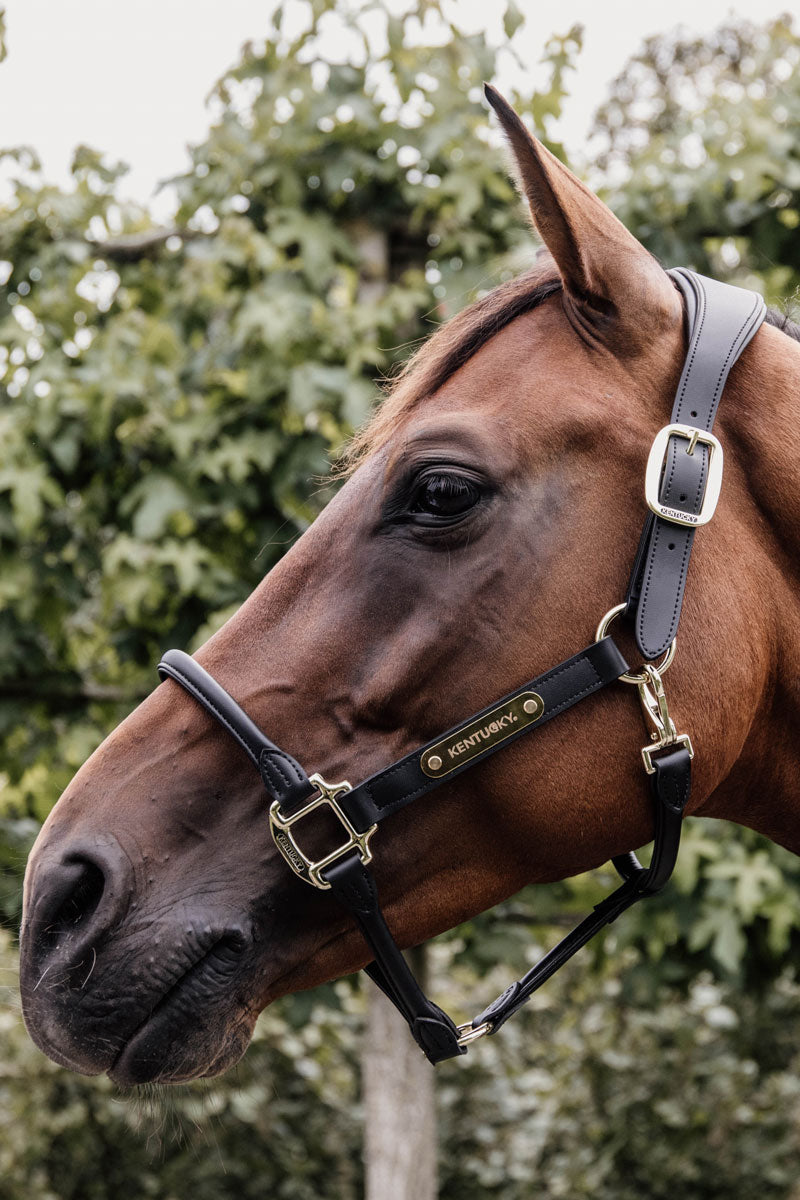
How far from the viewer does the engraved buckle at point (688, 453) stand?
1.55 m

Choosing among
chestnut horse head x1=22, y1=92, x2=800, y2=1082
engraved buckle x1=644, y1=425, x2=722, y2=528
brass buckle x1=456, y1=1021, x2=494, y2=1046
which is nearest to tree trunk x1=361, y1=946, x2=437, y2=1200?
brass buckle x1=456, y1=1021, x2=494, y2=1046

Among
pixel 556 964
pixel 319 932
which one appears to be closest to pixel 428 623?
pixel 319 932

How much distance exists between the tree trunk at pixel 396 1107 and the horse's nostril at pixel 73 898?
2100mm

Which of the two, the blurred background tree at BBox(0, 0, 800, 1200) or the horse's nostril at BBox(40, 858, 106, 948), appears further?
the blurred background tree at BBox(0, 0, 800, 1200)

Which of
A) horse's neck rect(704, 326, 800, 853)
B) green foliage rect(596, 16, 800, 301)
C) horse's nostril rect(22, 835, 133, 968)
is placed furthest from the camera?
green foliage rect(596, 16, 800, 301)

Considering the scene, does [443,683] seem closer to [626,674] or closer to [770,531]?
[626,674]

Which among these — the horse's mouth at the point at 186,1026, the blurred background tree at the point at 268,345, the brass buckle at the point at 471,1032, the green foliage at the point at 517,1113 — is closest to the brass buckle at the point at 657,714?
the brass buckle at the point at 471,1032

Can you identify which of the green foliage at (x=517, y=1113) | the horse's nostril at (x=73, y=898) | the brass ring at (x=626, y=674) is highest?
the horse's nostril at (x=73, y=898)

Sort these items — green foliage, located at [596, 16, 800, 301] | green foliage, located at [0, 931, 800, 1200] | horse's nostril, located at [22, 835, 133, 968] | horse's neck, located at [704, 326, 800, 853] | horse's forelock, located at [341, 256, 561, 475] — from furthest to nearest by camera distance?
green foliage, located at [0, 931, 800, 1200]
green foliage, located at [596, 16, 800, 301]
horse's forelock, located at [341, 256, 561, 475]
horse's neck, located at [704, 326, 800, 853]
horse's nostril, located at [22, 835, 133, 968]

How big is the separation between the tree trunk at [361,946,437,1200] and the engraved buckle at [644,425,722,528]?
2.36 metres

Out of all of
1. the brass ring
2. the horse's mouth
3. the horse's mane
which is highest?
the horse's mane

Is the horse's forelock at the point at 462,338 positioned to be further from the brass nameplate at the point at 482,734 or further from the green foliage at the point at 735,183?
the green foliage at the point at 735,183

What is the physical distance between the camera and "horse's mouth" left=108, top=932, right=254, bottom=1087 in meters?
1.53

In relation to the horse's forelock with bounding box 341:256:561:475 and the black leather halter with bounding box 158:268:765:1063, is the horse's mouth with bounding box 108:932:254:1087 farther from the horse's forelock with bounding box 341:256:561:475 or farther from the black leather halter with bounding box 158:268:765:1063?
the horse's forelock with bounding box 341:256:561:475
